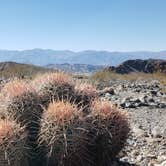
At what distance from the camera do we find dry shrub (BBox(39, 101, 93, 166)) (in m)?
5.59

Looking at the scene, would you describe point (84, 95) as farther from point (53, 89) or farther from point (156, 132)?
point (156, 132)

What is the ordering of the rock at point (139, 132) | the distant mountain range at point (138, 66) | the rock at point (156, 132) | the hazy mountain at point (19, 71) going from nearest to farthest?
the rock at point (156, 132)
the rock at point (139, 132)
the hazy mountain at point (19, 71)
the distant mountain range at point (138, 66)

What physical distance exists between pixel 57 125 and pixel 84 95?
3.90 feet

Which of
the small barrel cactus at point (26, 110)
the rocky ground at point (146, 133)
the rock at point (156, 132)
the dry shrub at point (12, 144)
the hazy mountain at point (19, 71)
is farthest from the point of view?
the hazy mountain at point (19, 71)

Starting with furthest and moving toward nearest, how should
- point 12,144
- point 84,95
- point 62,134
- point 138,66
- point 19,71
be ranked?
point 138,66
point 19,71
point 84,95
point 62,134
point 12,144

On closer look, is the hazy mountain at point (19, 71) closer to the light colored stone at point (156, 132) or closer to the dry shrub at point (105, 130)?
the light colored stone at point (156, 132)

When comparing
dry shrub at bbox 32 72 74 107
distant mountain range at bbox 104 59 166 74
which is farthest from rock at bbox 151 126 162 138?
distant mountain range at bbox 104 59 166 74

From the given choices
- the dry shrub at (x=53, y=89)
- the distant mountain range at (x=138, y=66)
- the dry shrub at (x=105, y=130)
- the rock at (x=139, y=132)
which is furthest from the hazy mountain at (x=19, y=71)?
the distant mountain range at (x=138, y=66)

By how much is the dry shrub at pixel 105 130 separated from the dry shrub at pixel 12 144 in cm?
93

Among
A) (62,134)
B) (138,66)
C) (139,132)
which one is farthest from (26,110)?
(138,66)

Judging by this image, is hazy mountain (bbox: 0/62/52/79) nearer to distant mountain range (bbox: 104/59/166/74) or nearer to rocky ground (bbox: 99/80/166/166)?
rocky ground (bbox: 99/80/166/166)

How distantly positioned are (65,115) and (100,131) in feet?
2.41

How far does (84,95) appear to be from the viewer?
667 centimetres

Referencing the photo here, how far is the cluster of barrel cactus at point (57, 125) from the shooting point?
18.3 ft
